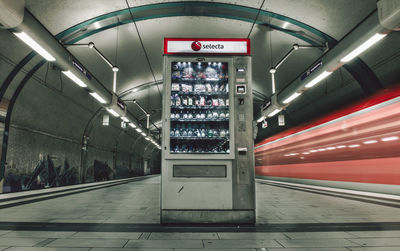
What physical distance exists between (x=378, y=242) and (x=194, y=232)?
2.44 meters

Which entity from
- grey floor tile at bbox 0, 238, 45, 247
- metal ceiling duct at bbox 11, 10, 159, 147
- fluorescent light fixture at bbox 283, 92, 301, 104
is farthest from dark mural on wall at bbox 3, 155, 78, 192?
fluorescent light fixture at bbox 283, 92, 301, 104

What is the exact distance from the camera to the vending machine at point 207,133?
4227 mm

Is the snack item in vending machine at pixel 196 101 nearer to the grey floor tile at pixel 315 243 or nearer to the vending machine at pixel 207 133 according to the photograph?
the vending machine at pixel 207 133

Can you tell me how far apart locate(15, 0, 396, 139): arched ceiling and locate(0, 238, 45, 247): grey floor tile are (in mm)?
5579

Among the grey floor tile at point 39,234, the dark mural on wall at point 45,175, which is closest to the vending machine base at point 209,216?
the grey floor tile at point 39,234

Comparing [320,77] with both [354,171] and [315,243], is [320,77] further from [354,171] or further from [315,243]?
[315,243]

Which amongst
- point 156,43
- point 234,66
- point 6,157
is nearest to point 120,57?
point 156,43

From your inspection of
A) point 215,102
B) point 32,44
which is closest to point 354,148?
point 215,102

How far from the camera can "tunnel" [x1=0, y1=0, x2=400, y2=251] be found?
3895mm

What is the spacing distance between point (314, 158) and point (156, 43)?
8.01 m

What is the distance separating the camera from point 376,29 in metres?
4.51

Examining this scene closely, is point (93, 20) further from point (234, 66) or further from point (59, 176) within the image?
point (59, 176)

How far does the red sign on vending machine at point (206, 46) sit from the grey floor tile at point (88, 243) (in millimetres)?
3339

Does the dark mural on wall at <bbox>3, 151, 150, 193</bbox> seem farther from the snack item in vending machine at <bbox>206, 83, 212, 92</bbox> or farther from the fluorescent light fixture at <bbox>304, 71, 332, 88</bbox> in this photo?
the fluorescent light fixture at <bbox>304, 71, 332, 88</bbox>
